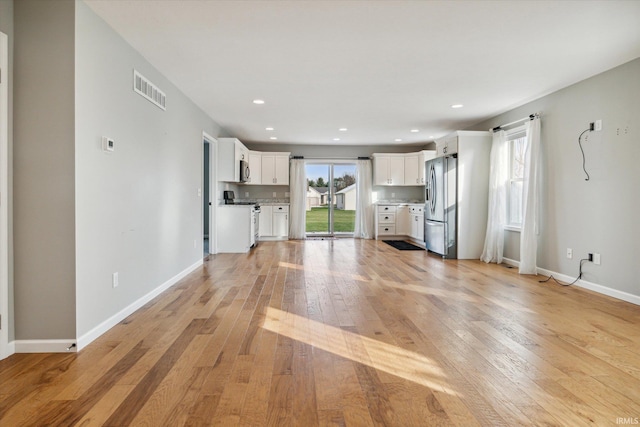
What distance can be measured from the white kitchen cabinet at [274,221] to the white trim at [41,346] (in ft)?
20.8

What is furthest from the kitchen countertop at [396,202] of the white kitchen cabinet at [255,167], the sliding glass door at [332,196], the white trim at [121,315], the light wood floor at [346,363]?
the white trim at [121,315]

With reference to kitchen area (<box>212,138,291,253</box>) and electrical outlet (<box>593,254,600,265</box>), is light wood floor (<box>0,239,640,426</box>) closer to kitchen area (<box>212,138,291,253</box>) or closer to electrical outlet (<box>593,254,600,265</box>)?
electrical outlet (<box>593,254,600,265</box>)

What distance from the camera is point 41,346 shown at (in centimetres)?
236

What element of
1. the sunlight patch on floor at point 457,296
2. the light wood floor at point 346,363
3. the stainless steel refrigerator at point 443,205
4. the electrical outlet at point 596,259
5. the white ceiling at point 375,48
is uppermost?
the white ceiling at point 375,48

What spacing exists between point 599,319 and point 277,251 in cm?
517

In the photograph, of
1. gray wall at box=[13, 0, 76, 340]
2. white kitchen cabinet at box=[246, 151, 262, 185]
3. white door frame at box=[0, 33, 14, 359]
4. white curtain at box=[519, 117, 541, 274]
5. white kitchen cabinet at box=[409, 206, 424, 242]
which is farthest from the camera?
white kitchen cabinet at box=[246, 151, 262, 185]

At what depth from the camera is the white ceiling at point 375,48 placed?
8.63 ft

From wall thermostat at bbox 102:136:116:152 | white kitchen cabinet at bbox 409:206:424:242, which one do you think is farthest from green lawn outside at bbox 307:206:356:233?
wall thermostat at bbox 102:136:116:152

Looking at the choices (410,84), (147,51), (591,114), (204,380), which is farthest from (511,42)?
(204,380)

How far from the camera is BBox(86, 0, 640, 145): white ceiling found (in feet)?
8.63

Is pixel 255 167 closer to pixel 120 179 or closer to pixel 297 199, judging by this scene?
pixel 297 199

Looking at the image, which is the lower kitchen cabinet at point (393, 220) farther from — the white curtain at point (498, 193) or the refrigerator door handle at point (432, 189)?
the white curtain at point (498, 193)

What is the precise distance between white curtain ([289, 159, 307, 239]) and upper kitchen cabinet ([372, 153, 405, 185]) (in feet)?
6.29

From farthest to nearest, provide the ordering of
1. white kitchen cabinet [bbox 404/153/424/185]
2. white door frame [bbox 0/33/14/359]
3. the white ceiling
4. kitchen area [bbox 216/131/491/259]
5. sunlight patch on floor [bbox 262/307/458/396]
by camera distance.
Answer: white kitchen cabinet [bbox 404/153/424/185]
kitchen area [bbox 216/131/491/259]
the white ceiling
white door frame [bbox 0/33/14/359]
sunlight patch on floor [bbox 262/307/458/396]
